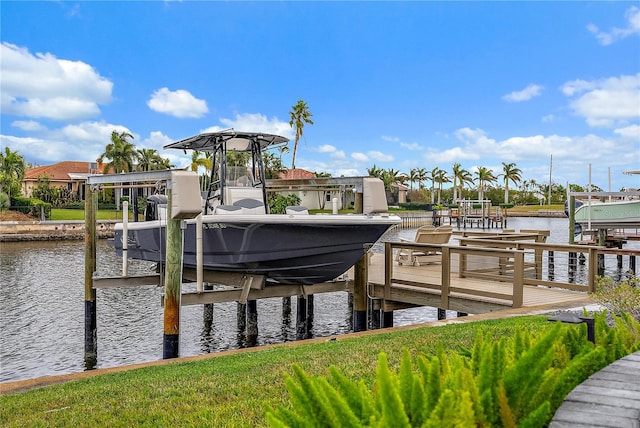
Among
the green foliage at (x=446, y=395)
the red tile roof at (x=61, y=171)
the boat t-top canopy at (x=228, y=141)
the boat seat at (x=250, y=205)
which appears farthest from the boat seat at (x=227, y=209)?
the red tile roof at (x=61, y=171)

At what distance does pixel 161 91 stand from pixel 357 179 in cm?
4382

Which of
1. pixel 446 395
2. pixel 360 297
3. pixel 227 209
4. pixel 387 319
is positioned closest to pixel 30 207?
pixel 227 209

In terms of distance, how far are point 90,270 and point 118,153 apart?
184ft

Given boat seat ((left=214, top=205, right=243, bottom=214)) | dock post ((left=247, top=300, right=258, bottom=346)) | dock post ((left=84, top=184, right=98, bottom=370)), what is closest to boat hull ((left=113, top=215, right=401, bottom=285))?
boat seat ((left=214, top=205, right=243, bottom=214))

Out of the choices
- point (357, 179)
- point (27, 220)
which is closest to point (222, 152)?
point (357, 179)

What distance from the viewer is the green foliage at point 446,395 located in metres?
1.92

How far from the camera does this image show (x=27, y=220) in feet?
154

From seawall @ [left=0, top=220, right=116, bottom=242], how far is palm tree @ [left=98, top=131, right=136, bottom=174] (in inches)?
821

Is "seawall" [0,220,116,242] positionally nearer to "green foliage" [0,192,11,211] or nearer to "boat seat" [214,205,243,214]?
"green foliage" [0,192,11,211]

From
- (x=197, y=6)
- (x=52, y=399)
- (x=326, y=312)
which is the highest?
(x=197, y=6)

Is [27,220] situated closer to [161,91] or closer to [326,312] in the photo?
[161,91]

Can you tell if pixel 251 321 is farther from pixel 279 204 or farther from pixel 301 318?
pixel 279 204

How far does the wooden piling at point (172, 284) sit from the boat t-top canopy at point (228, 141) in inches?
116

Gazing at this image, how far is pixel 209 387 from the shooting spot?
527 cm
